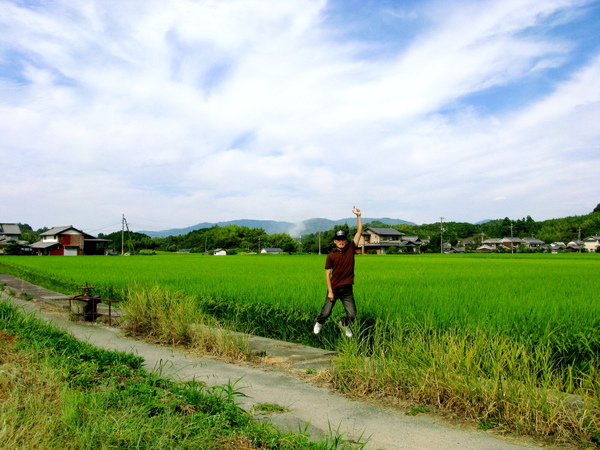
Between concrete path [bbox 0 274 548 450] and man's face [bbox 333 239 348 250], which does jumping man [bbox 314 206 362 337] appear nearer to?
man's face [bbox 333 239 348 250]

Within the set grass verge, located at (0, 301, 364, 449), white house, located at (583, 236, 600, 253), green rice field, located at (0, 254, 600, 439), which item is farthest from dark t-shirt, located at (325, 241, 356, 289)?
white house, located at (583, 236, 600, 253)

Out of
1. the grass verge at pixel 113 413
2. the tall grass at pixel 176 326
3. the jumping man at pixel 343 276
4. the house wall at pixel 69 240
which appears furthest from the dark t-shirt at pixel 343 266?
the house wall at pixel 69 240

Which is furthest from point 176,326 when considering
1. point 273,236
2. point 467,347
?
point 273,236

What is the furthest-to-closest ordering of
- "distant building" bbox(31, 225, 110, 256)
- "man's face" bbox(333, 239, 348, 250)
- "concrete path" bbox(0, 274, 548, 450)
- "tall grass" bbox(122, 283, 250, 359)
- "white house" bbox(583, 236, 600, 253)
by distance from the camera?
"white house" bbox(583, 236, 600, 253) → "distant building" bbox(31, 225, 110, 256) → "man's face" bbox(333, 239, 348, 250) → "tall grass" bbox(122, 283, 250, 359) → "concrete path" bbox(0, 274, 548, 450)

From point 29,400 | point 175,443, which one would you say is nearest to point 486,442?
point 175,443

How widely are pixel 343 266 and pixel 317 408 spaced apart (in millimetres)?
2692

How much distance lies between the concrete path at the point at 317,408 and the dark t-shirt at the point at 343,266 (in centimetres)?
110

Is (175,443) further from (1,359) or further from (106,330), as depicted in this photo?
(106,330)

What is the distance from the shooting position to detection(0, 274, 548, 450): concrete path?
11.4ft

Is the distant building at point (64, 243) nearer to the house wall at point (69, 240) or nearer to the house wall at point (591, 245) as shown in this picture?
the house wall at point (69, 240)

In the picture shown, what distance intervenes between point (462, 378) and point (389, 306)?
3.65 metres

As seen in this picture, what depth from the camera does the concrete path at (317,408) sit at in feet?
11.4

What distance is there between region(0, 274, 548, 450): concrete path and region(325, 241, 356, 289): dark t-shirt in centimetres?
110

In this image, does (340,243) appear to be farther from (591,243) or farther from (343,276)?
(591,243)
